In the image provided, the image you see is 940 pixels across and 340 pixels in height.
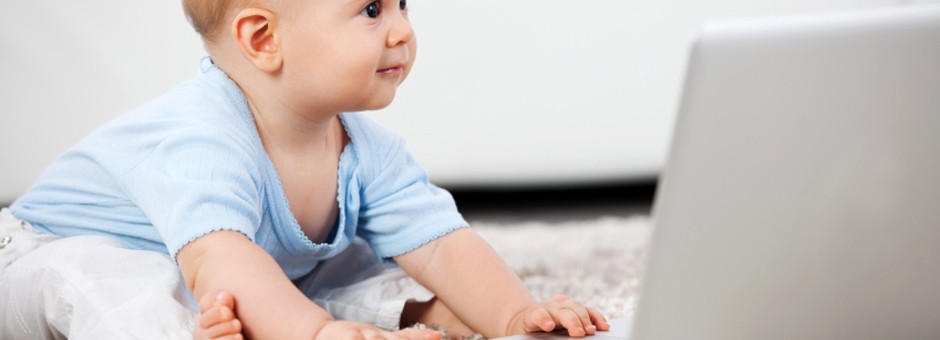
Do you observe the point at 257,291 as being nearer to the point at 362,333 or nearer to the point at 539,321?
the point at 362,333

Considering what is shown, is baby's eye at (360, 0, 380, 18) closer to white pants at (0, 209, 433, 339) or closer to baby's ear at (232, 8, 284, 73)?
baby's ear at (232, 8, 284, 73)

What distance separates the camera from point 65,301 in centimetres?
90

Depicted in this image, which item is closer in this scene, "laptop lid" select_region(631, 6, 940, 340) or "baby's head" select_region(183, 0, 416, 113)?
"laptop lid" select_region(631, 6, 940, 340)

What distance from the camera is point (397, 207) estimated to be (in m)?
1.06

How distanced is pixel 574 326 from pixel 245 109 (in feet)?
1.16

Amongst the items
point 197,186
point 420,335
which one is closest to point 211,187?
point 197,186

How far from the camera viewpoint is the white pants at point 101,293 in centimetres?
86

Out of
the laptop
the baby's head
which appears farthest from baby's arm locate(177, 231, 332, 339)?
the laptop

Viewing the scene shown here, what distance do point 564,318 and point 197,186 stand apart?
31 cm

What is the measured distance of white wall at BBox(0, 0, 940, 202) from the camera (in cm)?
164

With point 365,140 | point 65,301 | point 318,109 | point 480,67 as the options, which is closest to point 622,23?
point 480,67

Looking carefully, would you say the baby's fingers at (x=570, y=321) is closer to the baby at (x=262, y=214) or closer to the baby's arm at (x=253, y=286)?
the baby at (x=262, y=214)

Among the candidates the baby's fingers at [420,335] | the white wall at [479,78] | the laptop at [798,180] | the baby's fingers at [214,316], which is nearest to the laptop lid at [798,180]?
the laptop at [798,180]

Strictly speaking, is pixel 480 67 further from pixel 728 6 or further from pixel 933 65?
pixel 933 65
